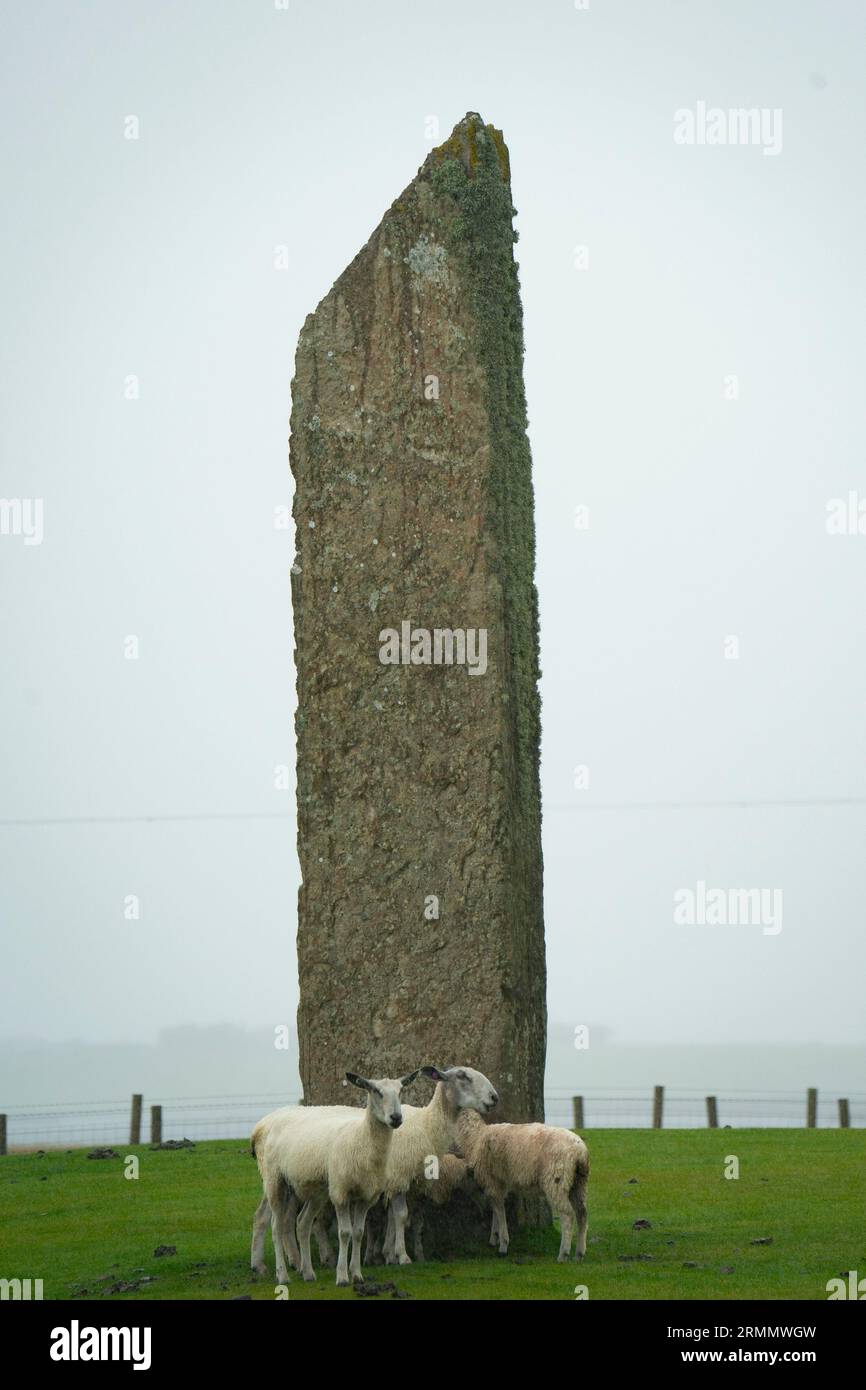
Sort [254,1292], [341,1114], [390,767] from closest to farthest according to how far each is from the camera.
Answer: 1. [254,1292]
2. [341,1114]
3. [390,767]

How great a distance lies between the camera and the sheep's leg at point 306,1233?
41.5 feet

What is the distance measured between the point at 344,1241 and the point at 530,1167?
164cm

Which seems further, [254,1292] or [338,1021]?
[338,1021]

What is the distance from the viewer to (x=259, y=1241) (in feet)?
43.0

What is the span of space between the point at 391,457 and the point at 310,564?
1.18m

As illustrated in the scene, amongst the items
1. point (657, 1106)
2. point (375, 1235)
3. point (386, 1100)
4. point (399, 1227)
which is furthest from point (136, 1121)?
point (386, 1100)

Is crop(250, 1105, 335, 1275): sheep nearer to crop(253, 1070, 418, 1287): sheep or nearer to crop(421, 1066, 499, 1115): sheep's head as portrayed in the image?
crop(253, 1070, 418, 1287): sheep

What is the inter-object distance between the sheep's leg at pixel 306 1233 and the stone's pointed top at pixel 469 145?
9132 mm

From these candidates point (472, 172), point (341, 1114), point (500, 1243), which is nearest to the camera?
point (341, 1114)

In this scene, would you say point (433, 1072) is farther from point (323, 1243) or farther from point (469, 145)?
point (469, 145)

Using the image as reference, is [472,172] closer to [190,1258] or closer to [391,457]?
[391,457]

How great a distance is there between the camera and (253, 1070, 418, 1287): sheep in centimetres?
1219

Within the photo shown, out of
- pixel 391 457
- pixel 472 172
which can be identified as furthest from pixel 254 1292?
pixel 472 172

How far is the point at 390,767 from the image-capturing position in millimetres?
14680
